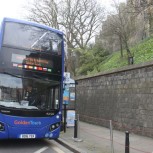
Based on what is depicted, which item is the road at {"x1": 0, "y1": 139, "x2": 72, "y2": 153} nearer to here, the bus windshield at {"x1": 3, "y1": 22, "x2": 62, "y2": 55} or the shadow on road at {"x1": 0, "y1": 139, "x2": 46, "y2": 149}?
the shadow on road at {"x1": 0, "y1": 139, "x2": 46, "y2": 149}

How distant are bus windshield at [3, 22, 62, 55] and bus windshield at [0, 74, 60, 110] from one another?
117cm

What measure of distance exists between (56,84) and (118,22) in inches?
617

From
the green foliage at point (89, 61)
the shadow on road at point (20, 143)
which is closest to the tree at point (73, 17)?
the green foliage at point (89, 61)

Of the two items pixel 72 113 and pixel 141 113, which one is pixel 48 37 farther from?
pixel 72 113

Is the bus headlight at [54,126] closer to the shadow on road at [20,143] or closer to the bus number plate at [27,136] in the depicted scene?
the bus number plate at [27,136]

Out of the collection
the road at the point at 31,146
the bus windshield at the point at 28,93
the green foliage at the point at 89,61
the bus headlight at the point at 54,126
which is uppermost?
the green foliage at the point at 89,61

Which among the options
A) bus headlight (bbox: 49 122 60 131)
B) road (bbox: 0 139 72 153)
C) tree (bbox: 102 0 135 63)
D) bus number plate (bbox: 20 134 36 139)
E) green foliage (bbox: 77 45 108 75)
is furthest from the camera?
green foliage (bbox: 77 45 108 75)

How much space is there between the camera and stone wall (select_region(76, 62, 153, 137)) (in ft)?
48.6

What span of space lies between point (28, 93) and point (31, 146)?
201cm

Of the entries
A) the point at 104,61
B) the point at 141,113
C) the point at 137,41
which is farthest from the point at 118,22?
the point at 141,113

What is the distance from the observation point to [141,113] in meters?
15.2

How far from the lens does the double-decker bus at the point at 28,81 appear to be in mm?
11977

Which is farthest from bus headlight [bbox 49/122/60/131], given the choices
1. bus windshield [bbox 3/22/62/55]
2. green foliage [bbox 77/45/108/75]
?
green foliage [bbox 77/45/108/75]

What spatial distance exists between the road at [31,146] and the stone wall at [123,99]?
3.88 m
